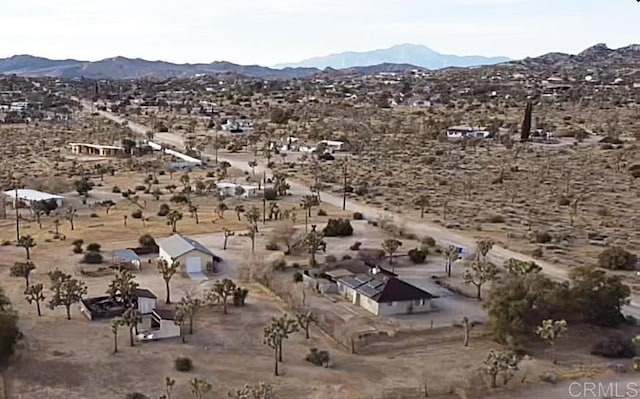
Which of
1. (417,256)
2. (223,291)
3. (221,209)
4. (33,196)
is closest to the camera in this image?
(223,291)

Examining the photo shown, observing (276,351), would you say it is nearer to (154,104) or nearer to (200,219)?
(200,219)

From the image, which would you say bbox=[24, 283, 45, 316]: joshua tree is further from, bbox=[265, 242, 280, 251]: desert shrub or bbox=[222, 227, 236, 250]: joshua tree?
bbox=[265, 242, 280, 251]: desert shrub

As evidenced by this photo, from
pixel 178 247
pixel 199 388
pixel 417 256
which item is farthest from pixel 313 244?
pixel 199 388

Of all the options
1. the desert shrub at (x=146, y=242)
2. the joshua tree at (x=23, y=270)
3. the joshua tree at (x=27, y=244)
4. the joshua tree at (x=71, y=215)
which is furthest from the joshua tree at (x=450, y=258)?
the joshua tree at (x=71, y=215)

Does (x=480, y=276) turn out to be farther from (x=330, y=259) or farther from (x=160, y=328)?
(x=160, y=328)

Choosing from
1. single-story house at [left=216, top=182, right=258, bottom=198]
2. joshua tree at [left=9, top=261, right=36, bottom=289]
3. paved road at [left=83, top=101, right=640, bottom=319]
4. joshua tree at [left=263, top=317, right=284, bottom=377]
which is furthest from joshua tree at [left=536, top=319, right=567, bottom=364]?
single-story house at [left=216, top=182, right=258, bottom=198]

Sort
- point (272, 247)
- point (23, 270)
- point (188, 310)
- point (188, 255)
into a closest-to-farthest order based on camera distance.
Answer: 1. point (188, 310)
2. point (23, 270)
3. point (188, 255)
4. point (272, 247)

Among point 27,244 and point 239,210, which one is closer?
point 27,244

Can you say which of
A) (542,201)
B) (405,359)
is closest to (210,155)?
(542,201)
